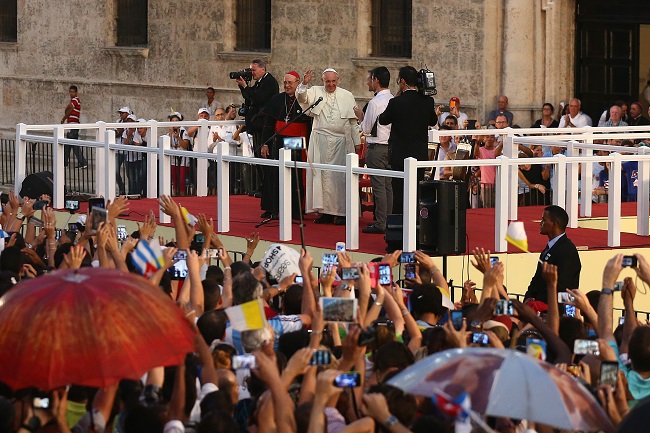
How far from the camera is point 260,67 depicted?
1830cm

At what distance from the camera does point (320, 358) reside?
7223 mm

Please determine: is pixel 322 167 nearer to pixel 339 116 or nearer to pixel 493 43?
pixel 339 116

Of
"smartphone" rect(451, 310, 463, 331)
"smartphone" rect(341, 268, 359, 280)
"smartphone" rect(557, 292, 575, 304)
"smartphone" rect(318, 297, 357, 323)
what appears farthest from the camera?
"smartphone" rect(557, 292, 575, 304)

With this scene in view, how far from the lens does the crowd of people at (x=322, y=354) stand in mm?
7023

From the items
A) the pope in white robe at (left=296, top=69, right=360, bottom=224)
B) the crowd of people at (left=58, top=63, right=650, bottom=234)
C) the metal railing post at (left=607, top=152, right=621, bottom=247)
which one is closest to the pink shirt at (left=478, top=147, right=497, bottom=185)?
the crowd of people at (left=58, top=63, right=650, bottom=234)

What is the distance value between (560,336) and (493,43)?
16.8m

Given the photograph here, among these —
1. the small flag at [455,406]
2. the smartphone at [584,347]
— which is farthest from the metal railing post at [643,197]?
the small flag at [455,406]

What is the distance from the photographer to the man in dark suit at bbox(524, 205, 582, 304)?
12344 mm

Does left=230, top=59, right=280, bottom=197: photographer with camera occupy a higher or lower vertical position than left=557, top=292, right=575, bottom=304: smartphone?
higher

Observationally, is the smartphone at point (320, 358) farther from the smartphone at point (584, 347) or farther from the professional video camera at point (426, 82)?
the professional video camera at point (426, 82)

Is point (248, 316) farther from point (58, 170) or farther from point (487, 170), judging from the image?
point (487, 170)

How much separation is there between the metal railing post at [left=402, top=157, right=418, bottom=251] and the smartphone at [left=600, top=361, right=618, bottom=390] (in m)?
6.92

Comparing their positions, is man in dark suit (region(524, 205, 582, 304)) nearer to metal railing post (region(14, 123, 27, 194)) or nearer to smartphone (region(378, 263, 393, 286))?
smartphone (region(378, 263, 393, 286))

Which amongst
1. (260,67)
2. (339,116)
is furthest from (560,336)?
(260,67)
